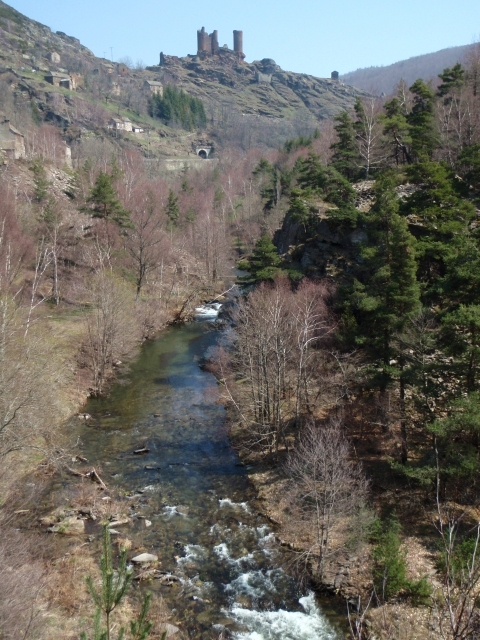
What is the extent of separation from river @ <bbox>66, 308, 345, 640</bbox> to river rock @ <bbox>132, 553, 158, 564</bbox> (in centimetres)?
34

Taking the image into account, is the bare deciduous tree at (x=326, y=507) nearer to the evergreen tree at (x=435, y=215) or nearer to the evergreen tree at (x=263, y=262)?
the evergreen tree at (x=435, y=215)

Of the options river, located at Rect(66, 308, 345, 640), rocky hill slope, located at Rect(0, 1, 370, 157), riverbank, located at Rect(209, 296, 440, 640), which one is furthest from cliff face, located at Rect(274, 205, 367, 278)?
rocky hill slope, located at Rect(0, 1, 370, 157)

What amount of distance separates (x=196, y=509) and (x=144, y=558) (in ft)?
11.2

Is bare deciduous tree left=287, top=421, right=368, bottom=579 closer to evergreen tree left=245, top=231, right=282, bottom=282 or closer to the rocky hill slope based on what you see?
evergreen tree left=245, top=231, right=282, bottom=282

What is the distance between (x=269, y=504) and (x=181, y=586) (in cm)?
533

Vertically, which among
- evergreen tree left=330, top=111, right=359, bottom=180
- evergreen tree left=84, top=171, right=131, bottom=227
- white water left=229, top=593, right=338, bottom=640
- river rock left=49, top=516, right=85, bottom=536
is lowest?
white water left=229, top=593, right=338, bottom=640

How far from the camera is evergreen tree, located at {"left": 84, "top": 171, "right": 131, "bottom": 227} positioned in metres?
43.5

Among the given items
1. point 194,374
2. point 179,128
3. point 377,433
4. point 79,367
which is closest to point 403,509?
point 377,433

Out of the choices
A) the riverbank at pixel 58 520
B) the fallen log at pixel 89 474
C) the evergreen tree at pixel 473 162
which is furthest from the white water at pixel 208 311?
the fallen log at pixel 89 474

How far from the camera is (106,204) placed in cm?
4397

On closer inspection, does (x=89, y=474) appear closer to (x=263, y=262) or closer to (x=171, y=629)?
(x=171, y=629)

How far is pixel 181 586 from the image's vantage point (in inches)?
610

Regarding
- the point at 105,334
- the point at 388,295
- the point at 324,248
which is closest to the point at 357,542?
the point at 388,295

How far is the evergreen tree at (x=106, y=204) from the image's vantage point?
43.5 metres
